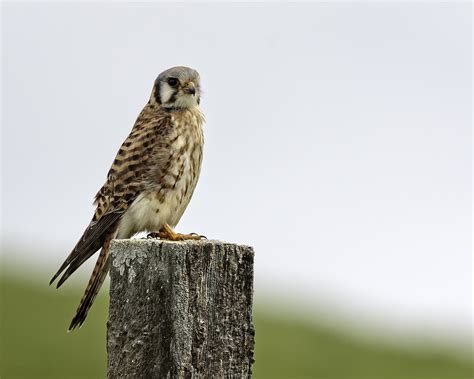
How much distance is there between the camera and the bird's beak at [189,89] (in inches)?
297

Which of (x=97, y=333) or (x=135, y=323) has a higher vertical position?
(x=97, y=333)

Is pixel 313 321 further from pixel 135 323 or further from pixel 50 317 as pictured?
pixel 135 323

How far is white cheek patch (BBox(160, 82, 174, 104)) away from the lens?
7.63 m

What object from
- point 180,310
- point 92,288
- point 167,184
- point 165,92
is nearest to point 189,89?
point 165,92

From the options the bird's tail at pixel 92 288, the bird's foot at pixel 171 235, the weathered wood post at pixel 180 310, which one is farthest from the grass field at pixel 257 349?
the weathered wood post at pixel 180 310

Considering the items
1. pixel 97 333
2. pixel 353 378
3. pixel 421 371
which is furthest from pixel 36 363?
pixel 421 371

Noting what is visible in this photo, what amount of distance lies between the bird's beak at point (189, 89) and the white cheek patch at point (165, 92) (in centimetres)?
13

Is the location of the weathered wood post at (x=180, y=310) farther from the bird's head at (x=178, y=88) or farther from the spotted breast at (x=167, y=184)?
the bird's head at (x=178, y=88)

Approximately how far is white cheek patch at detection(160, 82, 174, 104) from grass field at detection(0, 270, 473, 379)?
7567 millimetres

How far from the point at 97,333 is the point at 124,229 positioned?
9.50 metres

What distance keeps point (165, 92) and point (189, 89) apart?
238mm

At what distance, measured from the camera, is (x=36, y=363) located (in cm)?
1488

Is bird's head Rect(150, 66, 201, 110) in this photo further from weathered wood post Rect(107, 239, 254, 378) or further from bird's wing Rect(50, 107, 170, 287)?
weathered wood post Rect(107, 239, 254, 378)

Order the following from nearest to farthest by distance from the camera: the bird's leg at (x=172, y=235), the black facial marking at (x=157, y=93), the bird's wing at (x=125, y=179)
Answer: the bird's leg at (x=172, y=235), the bird's wing at (x=125, y=179), the black facial marking at (x=157, y=93)
